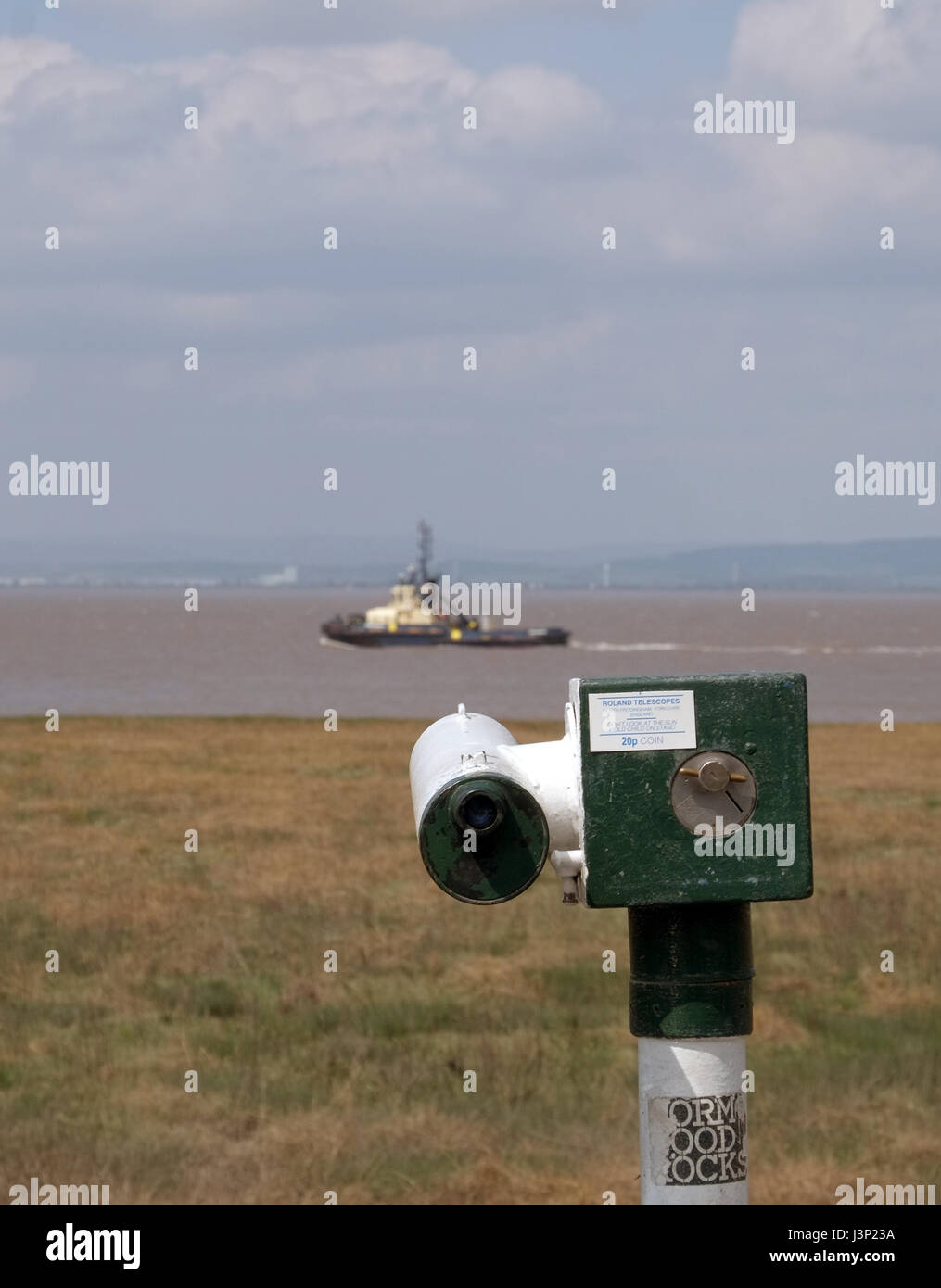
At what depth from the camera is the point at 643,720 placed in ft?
7.46

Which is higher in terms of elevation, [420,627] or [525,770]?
[420,627]

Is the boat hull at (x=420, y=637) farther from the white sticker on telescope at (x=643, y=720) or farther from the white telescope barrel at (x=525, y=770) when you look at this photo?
the white sticker on telescope at (x=643, y=720)

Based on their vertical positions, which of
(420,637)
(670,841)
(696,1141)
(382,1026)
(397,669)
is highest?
(420,637)

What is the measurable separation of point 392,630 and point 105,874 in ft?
373

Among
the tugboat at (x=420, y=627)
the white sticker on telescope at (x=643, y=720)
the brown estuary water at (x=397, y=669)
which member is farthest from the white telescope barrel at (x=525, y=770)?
the tugboat at (x=420, y=627)

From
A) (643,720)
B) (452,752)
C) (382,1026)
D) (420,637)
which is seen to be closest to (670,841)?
(643,720)

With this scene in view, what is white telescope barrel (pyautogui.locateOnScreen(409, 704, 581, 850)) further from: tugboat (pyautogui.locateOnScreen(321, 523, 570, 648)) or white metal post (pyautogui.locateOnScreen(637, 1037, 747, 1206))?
tugboat (pyautogui.locateOnScreen(321, 523, 570, 648))

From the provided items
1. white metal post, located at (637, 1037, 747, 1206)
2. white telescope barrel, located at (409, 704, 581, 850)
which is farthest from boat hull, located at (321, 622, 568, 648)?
white metal post, located at (637, 1037, 747, 1206)

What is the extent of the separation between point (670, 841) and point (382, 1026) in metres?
8.55

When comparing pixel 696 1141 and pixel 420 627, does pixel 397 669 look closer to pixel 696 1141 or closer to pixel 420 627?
pixel 420 627

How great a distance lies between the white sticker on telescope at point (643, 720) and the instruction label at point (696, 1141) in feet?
1.66

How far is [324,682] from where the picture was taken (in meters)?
89.1

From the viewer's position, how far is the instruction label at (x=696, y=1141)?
7.72 feet
